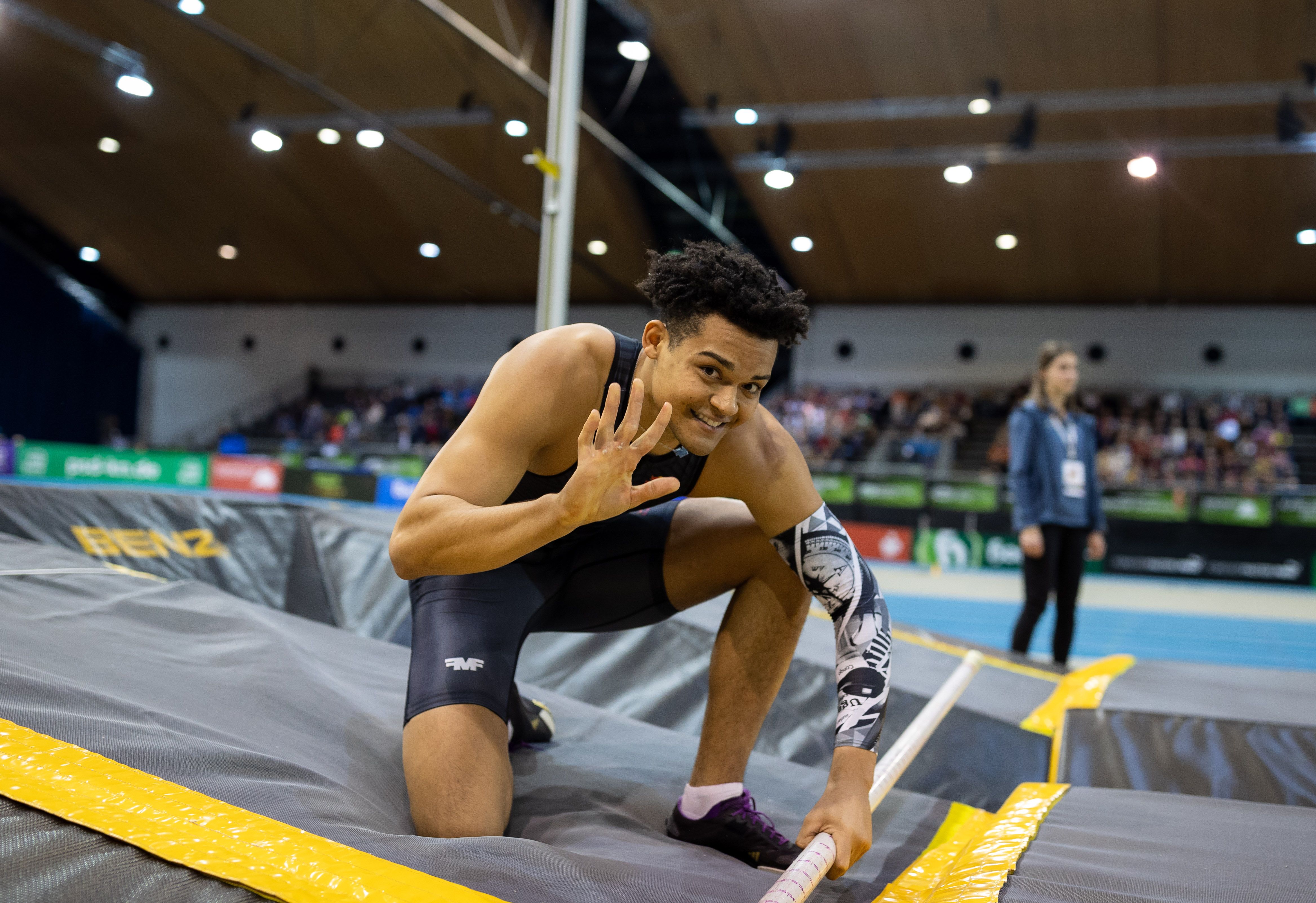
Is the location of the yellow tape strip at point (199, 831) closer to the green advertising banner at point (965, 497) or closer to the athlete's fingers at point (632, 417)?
the athlete's fingers at point (632, 417)

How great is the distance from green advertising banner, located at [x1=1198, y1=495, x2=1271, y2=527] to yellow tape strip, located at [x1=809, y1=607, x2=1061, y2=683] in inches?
311

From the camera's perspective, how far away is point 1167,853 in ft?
4.29

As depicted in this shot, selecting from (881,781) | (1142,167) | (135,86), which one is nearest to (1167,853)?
(881,781)

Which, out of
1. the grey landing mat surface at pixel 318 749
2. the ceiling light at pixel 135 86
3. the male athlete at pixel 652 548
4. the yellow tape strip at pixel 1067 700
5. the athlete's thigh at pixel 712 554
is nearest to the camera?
the grey landing mat surface at pixel 318 749

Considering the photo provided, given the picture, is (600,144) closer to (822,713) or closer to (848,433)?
(848,433)

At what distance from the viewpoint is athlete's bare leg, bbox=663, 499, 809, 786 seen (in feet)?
5.20

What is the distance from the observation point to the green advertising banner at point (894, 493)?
10375 millimetres

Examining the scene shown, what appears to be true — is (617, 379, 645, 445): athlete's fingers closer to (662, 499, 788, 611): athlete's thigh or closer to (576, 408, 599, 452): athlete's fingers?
(576, 408, 599, 452): athlete's fingers

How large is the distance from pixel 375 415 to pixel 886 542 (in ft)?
38.6

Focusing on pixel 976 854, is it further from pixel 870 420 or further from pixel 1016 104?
pixel 870 420

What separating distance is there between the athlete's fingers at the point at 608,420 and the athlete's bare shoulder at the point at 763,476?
36 centimetres

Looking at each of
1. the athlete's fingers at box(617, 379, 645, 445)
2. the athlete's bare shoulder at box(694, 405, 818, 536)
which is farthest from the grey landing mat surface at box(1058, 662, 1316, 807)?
Result: the athlete's fingers at box(617, 379, 645, 445)

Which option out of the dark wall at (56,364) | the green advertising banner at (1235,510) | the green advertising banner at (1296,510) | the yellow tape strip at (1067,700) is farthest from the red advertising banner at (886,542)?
the dark wall at (56,364)

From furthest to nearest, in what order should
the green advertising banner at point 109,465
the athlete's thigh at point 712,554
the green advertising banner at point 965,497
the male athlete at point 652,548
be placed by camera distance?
the green advertising banner at point 109,465, the green advertising banner at point 965,497, the athlete's thigh at point 712,554, the male athlete at point 652,548
